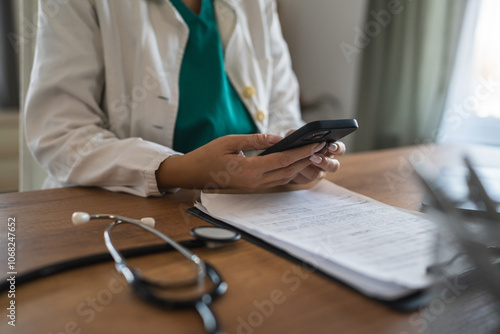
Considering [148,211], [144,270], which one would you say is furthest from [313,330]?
[148,211]

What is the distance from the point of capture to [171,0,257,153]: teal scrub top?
0.88 meters

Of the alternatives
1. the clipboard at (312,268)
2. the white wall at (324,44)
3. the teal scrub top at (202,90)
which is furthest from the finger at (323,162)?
the white wall at (324,44)

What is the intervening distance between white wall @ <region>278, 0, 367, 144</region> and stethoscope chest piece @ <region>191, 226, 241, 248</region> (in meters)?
1.84

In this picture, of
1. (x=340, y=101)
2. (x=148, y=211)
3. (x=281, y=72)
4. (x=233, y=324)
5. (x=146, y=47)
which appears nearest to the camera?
(x=233, y=324)

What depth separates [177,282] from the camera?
344mm

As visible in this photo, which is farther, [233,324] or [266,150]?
[266,150]

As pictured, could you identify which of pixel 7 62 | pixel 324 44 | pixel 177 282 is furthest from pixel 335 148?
pixel 7 62

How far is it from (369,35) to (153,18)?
1488 millimetres

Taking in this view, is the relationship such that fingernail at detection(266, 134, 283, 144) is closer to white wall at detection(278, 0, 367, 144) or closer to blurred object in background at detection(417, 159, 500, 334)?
blurred object in background at detection(417, 159, 500, 334)

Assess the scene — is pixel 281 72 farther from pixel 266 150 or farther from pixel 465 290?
pixel 465 290

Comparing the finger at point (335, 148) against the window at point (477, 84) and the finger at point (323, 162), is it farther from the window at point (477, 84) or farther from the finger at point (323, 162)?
the window at point (477, 84)

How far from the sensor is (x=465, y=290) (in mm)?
360

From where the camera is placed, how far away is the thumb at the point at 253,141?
0.60 meters

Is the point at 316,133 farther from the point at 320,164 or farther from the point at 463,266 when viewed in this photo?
the point at 463,266
